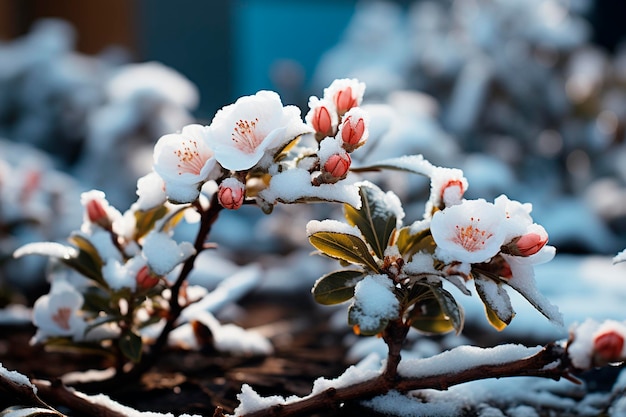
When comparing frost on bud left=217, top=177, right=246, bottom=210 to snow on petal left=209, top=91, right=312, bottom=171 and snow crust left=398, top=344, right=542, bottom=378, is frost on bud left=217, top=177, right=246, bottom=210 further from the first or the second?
snow crust left=398, top=344, right=542, bottom=378

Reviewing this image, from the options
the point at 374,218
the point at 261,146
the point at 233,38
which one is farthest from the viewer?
the point at 233,38

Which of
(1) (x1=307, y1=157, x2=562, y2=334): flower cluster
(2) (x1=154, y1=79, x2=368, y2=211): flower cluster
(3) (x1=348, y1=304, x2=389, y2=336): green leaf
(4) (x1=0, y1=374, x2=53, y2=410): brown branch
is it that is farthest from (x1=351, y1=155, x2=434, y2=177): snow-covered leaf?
(4) (x1=0, y1=374, x2=53, y2=410): brown branch

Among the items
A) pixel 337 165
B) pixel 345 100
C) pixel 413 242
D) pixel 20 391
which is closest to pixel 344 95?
pixel 345 100

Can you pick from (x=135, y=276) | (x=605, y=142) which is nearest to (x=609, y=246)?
(x=605, y=142)

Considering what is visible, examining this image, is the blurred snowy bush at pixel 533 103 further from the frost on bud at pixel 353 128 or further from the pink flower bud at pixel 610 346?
the pink flower bud at pixel 610 346

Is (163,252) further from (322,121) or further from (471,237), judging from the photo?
(471,237)

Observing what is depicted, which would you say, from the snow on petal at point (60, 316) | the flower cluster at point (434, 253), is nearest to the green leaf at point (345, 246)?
the flower cluster at point (434, 253)

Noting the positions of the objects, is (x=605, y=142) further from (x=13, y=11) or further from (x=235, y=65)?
(x=13, y=11)
